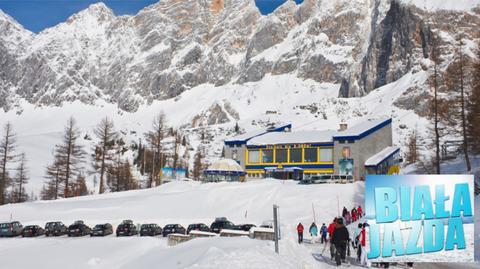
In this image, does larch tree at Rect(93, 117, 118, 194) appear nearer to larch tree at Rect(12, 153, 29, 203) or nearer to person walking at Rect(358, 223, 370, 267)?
larch tree at Rect(12, 153, 29, 203)

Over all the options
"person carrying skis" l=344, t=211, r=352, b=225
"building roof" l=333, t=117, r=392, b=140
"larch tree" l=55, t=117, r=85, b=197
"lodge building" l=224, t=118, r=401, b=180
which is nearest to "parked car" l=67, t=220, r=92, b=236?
"person carrying skis" l=344, t=211, r=352, b=225

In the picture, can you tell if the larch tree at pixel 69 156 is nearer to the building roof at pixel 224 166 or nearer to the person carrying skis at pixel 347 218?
the building roof at pixel 224 166

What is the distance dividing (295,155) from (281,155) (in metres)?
2.18

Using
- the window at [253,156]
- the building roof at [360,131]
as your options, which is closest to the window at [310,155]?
the building roof at [360,131]

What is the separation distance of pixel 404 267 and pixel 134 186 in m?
88.6

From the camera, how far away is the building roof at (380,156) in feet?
214

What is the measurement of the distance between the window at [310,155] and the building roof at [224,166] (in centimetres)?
937

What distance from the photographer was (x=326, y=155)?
226 feet

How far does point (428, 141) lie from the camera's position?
118 m

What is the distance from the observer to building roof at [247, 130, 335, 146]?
70.3 m

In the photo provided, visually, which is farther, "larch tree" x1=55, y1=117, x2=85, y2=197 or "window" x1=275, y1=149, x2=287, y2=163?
"window" x1=275, y1=149, x2=287, y2=163

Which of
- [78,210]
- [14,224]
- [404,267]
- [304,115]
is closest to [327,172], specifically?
[78,210]

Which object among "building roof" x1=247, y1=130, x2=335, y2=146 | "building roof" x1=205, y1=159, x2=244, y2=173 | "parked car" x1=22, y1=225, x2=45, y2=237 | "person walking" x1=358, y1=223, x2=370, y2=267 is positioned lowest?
"parked car" x1=22, y1=225, x2=45, y2=237

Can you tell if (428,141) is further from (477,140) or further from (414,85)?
(477,140)
